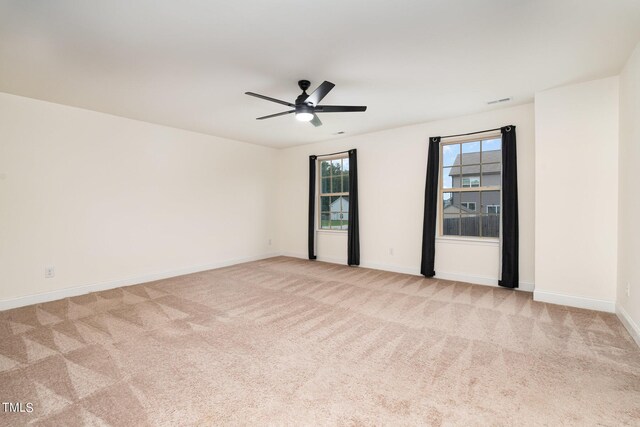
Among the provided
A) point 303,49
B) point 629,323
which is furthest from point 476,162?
point 303,49

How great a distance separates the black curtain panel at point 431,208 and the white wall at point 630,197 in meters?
2.13

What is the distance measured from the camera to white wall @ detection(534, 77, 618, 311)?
10.8 ft

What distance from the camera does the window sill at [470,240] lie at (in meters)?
4.44

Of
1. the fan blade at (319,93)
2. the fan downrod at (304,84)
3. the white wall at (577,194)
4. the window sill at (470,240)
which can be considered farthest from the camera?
the window sill at (470,240)

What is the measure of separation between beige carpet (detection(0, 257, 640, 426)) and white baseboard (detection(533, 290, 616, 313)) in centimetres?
14

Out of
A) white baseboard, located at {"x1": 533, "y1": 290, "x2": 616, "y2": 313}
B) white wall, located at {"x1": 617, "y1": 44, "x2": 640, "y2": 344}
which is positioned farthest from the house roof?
white baseboard, located at {"x1": 533, "y1": 290, "x2": 616, "y2": 313}

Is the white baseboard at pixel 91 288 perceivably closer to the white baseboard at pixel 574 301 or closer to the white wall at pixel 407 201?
the white wall at pixel 407 201

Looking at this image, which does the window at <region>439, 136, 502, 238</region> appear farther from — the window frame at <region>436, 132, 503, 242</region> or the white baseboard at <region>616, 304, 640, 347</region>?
the white baseboard at <region>616, 304, 640, 347</region>

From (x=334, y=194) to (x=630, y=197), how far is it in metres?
4.54

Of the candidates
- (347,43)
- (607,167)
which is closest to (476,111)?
(607,167)

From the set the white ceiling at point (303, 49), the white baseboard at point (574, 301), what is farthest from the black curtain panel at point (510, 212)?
the white ceiling at point (303, 49)

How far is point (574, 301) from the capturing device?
3.47 m

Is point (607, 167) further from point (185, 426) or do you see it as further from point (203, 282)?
point (203, 282)

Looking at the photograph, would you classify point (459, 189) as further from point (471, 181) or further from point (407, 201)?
point (407, 201)
